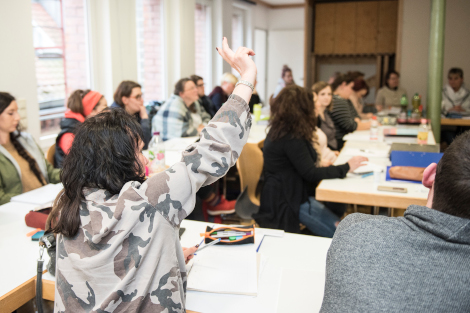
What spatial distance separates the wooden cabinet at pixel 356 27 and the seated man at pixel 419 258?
6828 mm

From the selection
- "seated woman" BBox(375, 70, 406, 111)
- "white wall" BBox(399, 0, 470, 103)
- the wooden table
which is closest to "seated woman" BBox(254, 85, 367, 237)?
the wooden table

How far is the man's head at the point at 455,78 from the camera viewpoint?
21.0 feet

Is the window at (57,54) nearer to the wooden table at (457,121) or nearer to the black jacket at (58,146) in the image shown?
the black jacket at (58,146)

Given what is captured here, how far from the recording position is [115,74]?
4941 mm

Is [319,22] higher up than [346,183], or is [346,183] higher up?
[319,22]

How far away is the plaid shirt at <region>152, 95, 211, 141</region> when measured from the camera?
4137 mm

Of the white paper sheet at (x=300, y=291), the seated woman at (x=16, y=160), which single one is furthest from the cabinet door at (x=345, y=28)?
the white paper sheet at (x=300, y=291)

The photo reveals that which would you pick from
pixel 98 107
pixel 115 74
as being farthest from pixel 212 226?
pixel 115 74

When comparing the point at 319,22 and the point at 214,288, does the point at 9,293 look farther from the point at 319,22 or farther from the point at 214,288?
the point at 319,22

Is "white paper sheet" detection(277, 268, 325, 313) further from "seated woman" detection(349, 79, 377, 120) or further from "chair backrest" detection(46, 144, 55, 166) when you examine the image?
"seated woman" detection(349, 79, 377, 120)

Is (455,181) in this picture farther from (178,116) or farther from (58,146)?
(178,116)

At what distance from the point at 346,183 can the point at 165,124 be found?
2.17 meters

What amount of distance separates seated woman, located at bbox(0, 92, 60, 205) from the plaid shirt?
5.04ft

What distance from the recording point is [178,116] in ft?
13.8
